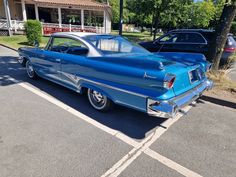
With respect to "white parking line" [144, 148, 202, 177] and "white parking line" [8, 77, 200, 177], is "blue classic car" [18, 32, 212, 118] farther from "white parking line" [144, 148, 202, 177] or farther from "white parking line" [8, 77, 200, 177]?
"white parking line" [144, 148, 202, 177]

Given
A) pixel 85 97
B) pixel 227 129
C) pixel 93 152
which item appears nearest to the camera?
pixel 93 152

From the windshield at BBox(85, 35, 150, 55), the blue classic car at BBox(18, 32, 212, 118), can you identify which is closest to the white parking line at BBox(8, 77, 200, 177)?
the blue classic car at BBox(18, 32, 212, 118)

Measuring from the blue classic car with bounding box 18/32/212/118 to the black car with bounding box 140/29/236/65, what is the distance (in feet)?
11.6

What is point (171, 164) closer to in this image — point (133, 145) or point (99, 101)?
point (133, 145)

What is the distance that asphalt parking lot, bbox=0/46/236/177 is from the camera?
254 centimetres

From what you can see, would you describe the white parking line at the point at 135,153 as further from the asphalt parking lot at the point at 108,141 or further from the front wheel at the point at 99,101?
the front wheel at the point at 99,101

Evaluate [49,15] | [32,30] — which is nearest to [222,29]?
[32,30]

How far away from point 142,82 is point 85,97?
2.14 m

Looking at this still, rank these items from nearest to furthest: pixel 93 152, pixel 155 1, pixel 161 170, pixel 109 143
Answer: pixel 161 170 < pixel 93 152 < pixel 109 143 < pixel 155 1

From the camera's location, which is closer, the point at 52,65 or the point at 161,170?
the point at 161,170

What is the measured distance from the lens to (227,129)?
357 centimetres

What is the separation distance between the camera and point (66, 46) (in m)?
4.91

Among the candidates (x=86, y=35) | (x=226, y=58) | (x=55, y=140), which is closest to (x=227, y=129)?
(x=55, y=140)

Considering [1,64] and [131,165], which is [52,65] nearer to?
[131,165]
